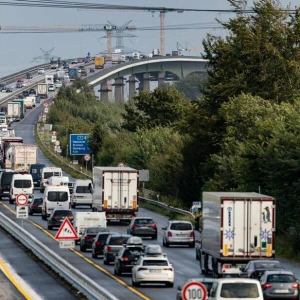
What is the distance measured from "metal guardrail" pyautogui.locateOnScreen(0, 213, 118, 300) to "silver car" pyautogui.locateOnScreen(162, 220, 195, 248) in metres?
7.06

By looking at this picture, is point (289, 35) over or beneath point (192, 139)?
over

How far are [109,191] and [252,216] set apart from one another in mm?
29164

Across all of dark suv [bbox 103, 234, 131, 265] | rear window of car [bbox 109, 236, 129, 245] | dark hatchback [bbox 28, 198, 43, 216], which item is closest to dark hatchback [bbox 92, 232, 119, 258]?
dark suv [bbox 103, 234, 131, 265]

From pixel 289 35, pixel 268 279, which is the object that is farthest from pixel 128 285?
pixel 289 35

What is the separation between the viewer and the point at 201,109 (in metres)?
96.7

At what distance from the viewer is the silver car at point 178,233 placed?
60.8 m

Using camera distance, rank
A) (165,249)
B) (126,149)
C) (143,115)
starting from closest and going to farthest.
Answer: (165,249) < (126,149) < (143,115)

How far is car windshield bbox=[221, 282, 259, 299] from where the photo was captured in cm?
3028

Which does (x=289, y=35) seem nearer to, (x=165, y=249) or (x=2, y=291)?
(x=165, y=249)

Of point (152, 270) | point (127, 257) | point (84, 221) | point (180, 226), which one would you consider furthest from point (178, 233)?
point (152, 270)

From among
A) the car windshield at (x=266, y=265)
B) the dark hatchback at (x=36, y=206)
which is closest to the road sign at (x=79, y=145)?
the dark hatchback at (x=36, y=206)

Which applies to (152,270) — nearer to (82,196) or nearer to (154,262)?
(154,262)

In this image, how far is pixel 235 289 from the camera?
30469 millimetres

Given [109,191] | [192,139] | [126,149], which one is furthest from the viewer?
[126,149]
